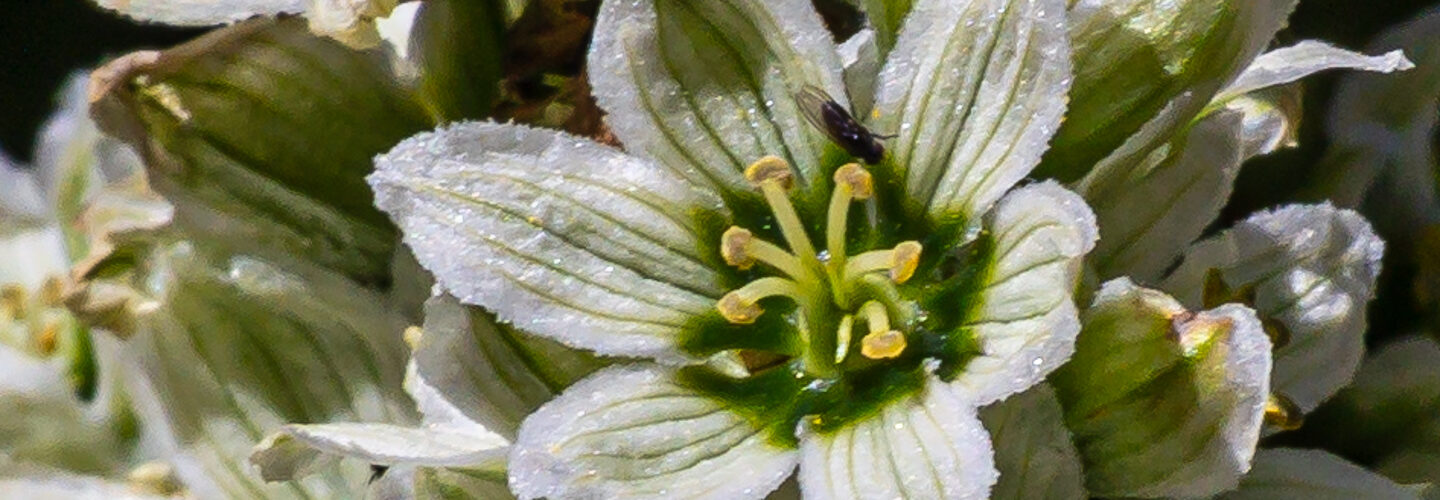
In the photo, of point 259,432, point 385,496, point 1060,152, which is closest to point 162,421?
point 259,432

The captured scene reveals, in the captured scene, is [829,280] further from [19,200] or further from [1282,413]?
[19,200]

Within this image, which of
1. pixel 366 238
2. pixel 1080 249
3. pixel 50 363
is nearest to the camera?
pixel 1080 249

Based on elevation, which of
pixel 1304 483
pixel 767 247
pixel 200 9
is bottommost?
pixel 1304 483

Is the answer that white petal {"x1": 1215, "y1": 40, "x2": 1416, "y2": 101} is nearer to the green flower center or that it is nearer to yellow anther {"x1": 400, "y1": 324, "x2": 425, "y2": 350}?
the green flower center

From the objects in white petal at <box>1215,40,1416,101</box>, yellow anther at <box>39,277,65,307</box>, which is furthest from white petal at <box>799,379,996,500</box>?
yellow anther at <box>39,277,65,307</box>

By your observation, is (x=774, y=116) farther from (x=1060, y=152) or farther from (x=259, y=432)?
(x=259, y=432)

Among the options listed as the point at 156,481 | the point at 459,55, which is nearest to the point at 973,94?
the point at 459,55
